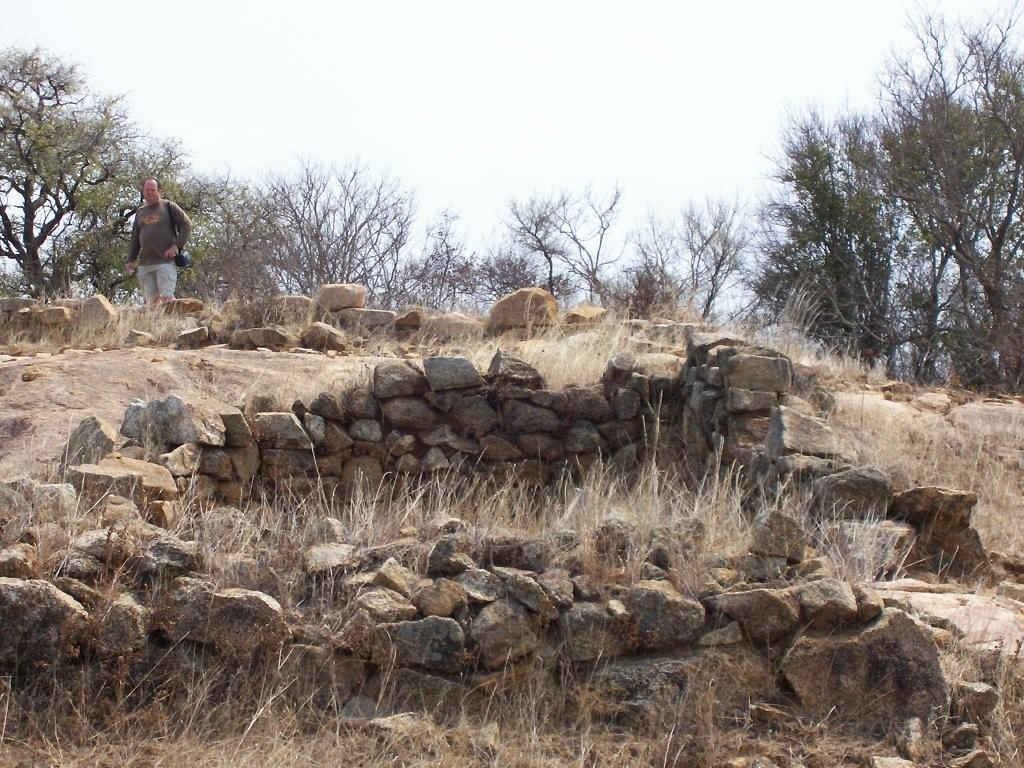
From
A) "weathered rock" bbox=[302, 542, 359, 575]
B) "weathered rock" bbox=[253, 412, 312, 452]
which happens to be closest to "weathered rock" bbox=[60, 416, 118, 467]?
"weathered rock" bbox=[253, 412, 312, 452]

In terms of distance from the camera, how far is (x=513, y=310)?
1032 cm

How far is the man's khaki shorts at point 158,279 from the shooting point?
11336 millimetres

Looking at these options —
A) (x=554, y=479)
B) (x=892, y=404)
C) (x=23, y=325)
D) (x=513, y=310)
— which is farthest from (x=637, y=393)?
(x=23, y=325)

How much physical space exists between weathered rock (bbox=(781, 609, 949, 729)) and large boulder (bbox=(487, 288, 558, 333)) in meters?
6.43

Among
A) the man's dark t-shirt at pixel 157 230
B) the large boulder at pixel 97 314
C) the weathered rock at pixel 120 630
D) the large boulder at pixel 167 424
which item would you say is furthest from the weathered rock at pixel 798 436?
the man's dark t-shirt at pixel 157 230

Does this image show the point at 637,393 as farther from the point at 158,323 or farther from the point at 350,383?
the point at 158,323

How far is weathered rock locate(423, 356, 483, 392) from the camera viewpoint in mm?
7406

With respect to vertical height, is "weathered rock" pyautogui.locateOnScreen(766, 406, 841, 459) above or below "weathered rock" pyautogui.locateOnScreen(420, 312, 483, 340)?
below

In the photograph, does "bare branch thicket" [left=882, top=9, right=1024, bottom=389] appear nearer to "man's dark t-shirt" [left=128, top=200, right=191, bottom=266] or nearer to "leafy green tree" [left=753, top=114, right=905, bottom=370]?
"leafy green tree" [left=753, top=114, right=905, bottom=370]

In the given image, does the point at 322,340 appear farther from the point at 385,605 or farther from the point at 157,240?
the point at 385,605

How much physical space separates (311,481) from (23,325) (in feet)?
18.4

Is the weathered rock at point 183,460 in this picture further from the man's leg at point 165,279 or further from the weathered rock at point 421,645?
the man's leg at point 165,279

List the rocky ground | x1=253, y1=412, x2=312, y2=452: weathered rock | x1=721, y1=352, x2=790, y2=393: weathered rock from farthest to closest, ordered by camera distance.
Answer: x1=253, y1=412, x2=312, y2=452: weathered rock < x1=721, y1=352, x2=790, y2=393: weathered rock < the rocky ground

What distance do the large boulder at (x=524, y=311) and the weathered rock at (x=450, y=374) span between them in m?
2.78
